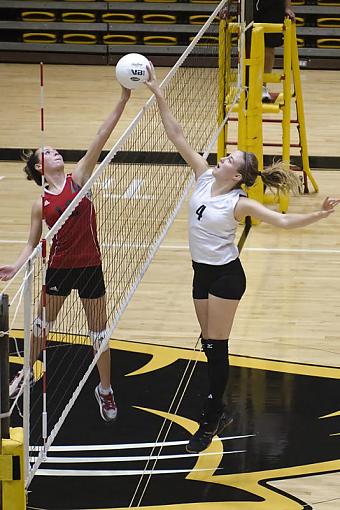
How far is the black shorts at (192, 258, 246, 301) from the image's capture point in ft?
22.2

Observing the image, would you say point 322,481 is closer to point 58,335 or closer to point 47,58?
point 58,335

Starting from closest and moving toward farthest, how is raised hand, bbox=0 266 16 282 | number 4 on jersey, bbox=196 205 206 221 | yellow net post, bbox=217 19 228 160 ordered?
raised hand, bbox=0 266 16 282 < number 4 on jersey, bbox=196 205 206 221 < yellow net post, bbox=217 19 228 160

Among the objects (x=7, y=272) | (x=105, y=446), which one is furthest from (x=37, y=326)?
(x=105, y=446)

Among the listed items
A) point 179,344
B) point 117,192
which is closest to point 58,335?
point 179,344

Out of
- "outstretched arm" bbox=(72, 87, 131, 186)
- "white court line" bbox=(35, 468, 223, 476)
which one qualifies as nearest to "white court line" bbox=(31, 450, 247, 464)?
"white court line" bbox=(35, 468, 223, 476)

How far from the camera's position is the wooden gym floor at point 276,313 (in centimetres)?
676

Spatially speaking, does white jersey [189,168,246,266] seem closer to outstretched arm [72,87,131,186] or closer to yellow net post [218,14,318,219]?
outstretched arm [72,87,131,186]

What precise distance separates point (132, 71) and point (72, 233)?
3.51 feet

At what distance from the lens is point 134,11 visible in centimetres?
2167

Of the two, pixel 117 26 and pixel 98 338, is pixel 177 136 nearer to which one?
pixel 98 338

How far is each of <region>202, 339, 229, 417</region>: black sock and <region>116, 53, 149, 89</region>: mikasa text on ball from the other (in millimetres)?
1669

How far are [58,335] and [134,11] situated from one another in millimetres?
13972

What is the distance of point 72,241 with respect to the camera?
691cm

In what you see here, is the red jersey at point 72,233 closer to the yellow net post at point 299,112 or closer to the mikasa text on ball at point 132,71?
the mikasa text on ball at point 132,71
